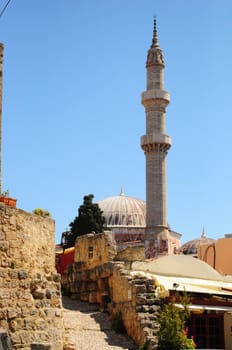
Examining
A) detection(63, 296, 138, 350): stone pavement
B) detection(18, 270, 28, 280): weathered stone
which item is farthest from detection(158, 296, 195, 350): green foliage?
detection(18, 270, 28, 280): weathered stone

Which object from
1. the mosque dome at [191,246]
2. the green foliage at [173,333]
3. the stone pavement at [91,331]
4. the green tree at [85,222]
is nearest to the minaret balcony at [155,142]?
the mosque dome at [191,246]

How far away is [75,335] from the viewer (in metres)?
15.9

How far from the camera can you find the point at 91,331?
16.7 meters

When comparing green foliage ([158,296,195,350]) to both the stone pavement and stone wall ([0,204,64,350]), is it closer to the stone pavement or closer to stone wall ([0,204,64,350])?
the stone pavement

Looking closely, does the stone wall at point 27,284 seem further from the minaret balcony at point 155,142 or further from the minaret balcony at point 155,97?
the minaret balcony at point 155,97

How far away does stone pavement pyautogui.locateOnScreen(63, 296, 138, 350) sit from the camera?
49.7ft

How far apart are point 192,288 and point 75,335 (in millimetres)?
3324

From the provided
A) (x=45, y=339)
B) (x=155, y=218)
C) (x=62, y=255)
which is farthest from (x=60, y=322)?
(x=155, y=218)

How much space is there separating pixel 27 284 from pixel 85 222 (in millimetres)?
27562

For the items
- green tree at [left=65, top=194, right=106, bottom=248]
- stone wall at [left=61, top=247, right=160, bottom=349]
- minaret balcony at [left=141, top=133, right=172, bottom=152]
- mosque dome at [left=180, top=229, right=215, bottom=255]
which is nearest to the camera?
stone wall at [left=61, top=247, right=160, bottom=349]

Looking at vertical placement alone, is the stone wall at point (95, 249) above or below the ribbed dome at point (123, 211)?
below

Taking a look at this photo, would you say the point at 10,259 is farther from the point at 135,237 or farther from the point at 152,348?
the point at 135,237

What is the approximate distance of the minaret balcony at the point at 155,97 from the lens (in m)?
53.8

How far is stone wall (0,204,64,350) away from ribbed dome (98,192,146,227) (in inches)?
1955
